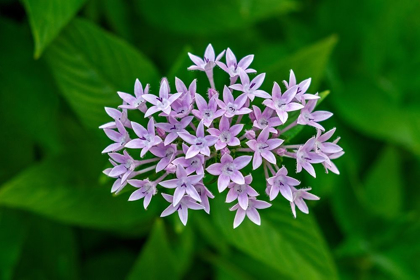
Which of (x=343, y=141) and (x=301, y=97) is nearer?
(x=301, y=97)

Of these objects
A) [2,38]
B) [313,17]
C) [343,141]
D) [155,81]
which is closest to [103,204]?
[155,81]

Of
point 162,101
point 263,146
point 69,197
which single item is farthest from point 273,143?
point 69,197

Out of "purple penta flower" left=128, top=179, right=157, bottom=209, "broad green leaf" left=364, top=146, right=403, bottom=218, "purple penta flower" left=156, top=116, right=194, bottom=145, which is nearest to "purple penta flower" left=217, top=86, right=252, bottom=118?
"purple penta flower" left=156, top=116, right=194, bottom=145

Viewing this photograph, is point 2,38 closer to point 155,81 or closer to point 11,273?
point 155,81

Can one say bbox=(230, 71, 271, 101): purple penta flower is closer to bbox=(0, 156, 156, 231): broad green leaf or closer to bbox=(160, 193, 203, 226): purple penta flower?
bbox=(160, 193, 203, 226): purple penta flower

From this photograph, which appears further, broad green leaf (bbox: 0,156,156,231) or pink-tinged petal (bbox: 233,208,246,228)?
broad green leaf (bbox: 0,156,156,231)

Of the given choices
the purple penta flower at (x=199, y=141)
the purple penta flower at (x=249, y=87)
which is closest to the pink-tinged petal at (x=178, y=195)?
the purple penta flower at (x=199, y=141)
